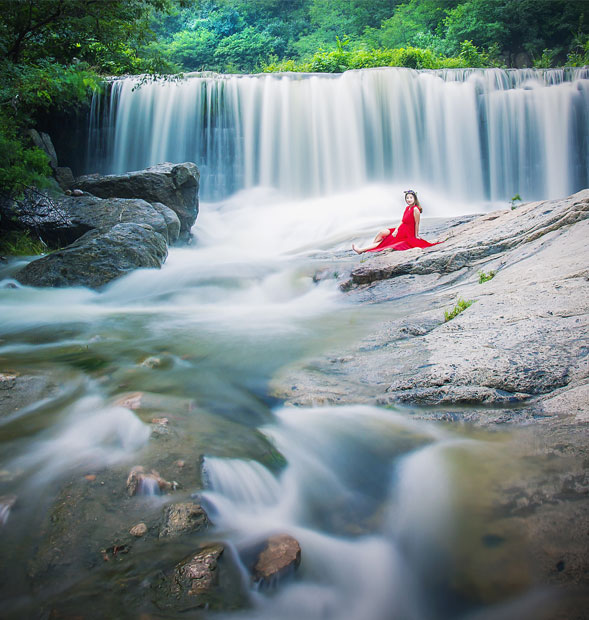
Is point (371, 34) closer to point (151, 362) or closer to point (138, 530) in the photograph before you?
point (151, 362)

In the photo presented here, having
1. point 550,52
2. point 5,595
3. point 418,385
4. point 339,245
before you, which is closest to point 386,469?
point 418,385

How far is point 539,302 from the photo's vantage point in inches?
138

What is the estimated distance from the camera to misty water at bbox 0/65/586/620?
155 centimetres

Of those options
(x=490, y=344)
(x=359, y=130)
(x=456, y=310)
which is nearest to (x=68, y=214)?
(x=456, y=310)

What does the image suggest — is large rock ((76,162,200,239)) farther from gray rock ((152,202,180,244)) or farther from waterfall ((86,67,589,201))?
waterfall ((86,67,589,201))

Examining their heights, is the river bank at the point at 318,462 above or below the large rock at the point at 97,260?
below

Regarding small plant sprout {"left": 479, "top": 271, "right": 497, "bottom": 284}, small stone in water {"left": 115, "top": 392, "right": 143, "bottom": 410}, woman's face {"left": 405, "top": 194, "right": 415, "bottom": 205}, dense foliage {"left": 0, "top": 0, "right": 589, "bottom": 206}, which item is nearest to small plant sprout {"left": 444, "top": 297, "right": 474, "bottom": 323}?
small plant sprout {"left": 479, "top": 271, "right": 497, "bottom": 284}

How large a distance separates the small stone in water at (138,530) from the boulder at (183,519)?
68 mm

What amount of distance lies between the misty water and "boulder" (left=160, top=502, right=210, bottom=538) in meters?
0.05

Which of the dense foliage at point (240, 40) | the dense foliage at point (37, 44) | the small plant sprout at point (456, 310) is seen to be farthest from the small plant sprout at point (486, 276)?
the dense foliage at point (240, 40)

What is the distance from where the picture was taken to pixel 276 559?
1.70 meters

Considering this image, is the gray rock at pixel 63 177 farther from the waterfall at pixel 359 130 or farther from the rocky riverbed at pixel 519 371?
the rocky riverbed at pixel 519 371

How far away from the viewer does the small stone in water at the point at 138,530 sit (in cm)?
175

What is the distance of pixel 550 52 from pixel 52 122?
76.0 ft
